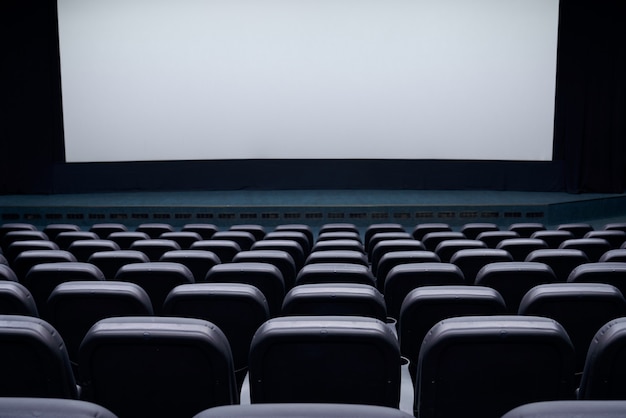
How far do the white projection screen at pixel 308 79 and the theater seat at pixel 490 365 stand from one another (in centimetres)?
823

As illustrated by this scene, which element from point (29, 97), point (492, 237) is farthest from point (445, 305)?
point (29, 97)

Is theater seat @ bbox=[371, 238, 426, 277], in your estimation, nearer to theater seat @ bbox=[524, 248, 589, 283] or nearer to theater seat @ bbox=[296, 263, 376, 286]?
theater seat @ bbox=[524, 248, 589, 283]

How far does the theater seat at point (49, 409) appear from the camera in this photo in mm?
1037

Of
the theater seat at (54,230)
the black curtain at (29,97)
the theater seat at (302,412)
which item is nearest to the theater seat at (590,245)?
the theater seat at (302,412)

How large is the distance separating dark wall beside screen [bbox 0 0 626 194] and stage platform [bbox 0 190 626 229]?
835 millimetres

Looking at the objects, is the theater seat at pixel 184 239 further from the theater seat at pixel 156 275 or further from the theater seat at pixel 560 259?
the theater seat at pixel 560 259

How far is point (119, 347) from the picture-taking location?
1.80m

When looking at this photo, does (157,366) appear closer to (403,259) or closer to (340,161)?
(403,259)

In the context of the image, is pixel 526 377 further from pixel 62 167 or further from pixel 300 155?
pixel 62 167

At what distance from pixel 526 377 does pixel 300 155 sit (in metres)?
8.42

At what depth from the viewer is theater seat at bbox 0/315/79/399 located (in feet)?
5.69

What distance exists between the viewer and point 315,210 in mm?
8438

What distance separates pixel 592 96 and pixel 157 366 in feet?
31.0

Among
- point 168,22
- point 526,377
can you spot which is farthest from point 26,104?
point 526,377
